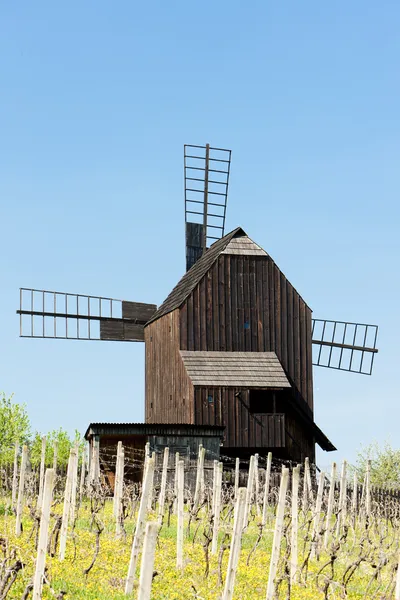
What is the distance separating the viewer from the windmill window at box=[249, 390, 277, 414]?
38.6 m

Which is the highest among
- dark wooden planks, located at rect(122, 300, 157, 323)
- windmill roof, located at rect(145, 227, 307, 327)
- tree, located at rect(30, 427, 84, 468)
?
windmill roof, located at rect(145, 227, 307, 327)

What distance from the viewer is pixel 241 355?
37625 mm

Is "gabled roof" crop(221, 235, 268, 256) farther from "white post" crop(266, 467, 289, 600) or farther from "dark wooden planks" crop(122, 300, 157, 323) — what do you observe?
"white post" crop(266, 467, 289, 600)

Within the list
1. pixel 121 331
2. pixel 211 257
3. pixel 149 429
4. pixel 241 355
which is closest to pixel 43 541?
pixel 149 429

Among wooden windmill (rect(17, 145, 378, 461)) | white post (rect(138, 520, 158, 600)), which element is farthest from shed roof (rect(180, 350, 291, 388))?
white post (rect(138, 520, 158, 600))

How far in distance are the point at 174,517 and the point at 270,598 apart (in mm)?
14432

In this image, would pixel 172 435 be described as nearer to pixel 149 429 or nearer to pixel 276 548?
pixel 149 429

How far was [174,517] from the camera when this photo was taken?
27891 mm

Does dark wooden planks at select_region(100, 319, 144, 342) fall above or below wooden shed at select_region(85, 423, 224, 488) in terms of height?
above

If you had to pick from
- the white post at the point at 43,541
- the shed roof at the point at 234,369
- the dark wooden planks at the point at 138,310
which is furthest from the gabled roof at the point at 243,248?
the white post at the point at 43,541

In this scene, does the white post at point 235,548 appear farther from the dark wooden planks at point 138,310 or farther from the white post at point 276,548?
the dark wooden planks at point 138,310

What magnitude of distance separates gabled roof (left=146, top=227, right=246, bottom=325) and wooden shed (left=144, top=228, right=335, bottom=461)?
9 cm

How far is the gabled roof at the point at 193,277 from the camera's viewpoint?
38.3m

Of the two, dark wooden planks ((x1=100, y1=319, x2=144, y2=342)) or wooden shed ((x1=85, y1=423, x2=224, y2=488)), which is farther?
dark wooden planks ((x1=100, y1=319, x2=144, y2=342))
